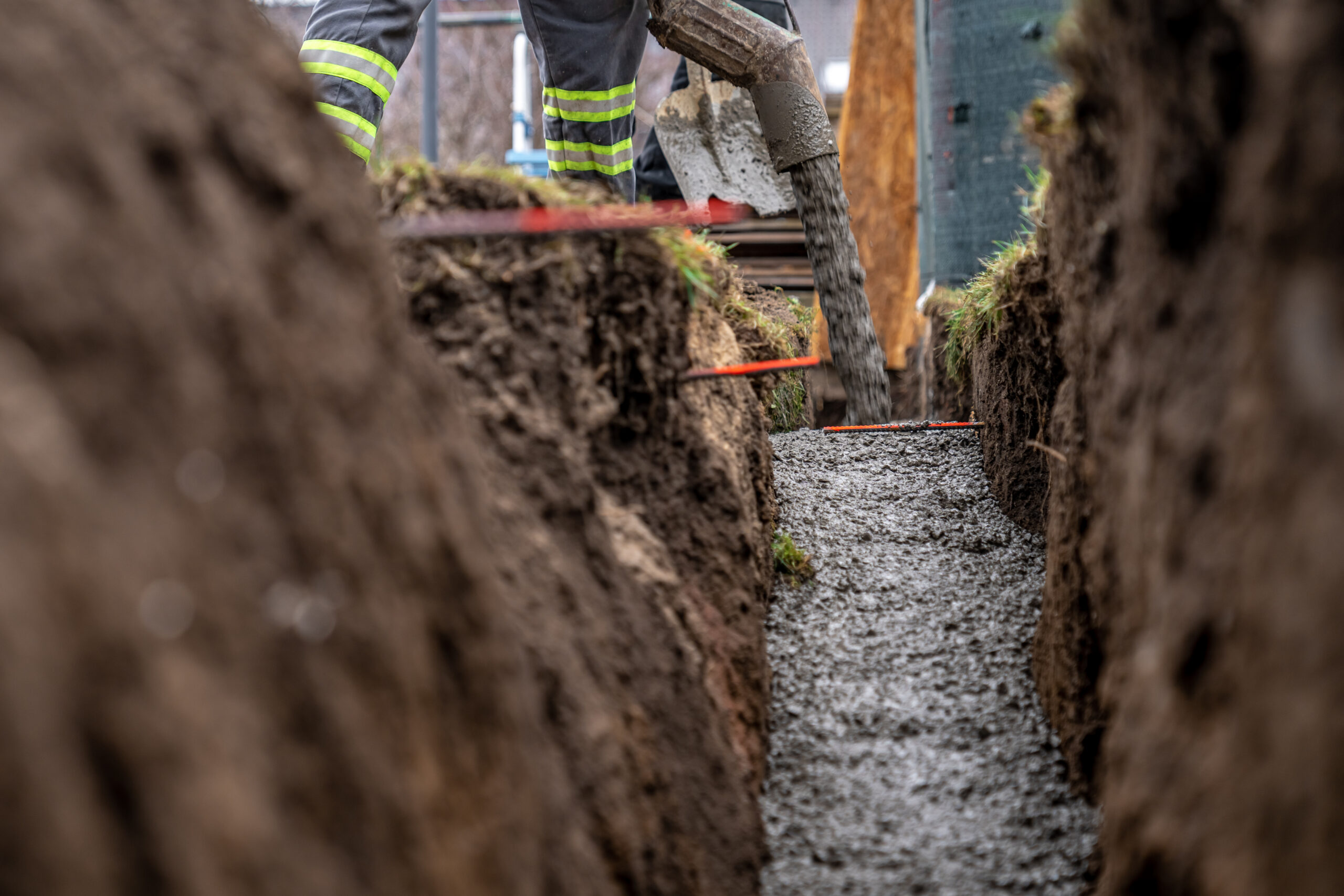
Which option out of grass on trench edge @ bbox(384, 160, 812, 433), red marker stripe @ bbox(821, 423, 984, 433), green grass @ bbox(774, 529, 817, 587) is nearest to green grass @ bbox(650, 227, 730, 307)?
grass on trench edge @ bbox(384, 160, 812, 433)

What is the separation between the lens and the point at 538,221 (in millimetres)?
1795

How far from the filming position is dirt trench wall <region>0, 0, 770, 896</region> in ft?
2.25

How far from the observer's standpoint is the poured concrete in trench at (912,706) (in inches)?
71.6

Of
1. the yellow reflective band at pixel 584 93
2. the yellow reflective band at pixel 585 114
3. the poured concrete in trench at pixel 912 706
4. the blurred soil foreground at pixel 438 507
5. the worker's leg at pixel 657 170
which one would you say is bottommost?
the poured concrete in trench at pixel 912 706

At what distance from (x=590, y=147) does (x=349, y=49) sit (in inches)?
46.1

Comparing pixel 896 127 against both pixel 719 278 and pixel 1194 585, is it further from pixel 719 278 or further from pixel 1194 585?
pixel 1194 585

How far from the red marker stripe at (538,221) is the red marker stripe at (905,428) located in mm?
1965

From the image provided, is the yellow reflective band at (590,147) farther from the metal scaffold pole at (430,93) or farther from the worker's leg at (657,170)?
the metal scaffold pole at (430,93)

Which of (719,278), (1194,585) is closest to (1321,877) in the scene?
(1194,585)

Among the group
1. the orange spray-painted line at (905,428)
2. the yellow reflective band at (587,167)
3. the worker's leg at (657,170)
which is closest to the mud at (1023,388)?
the orange spray-painted line at (905,428)

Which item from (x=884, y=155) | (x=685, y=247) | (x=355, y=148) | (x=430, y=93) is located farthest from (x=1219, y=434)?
(x=430, y=93)

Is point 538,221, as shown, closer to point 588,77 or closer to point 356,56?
point 356,56

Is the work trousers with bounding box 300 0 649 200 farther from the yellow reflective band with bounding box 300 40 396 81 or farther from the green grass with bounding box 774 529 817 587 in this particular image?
the green grass with bounding box 774 529 817 587

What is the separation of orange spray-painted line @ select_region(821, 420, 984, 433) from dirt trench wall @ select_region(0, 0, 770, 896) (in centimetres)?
261
